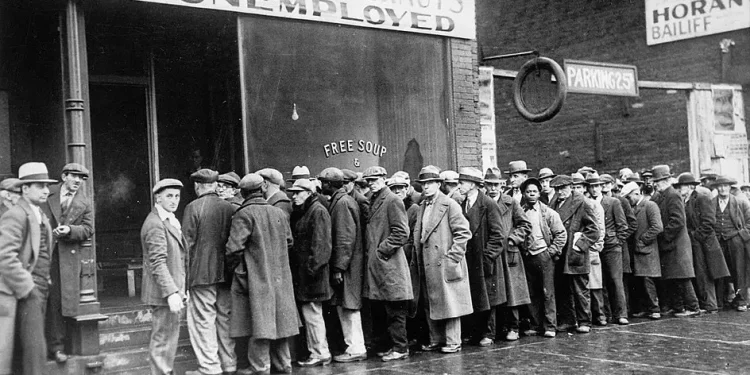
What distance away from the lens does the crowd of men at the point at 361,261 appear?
24.5 feet

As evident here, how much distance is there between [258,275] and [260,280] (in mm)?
52

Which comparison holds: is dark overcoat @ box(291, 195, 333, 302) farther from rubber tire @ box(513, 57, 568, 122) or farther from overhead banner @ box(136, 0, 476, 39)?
rubber tire @ box(513, 57, 568, 122)

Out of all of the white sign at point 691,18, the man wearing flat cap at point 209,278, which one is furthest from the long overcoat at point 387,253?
the white sign at point 691,18

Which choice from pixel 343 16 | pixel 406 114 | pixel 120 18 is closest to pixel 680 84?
pixel 406 114

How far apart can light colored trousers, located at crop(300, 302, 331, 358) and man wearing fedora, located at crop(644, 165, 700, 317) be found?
5.51 metres

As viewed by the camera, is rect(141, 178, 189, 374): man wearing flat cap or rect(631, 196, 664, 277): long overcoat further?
rect(631, 196, 664, 277): long overcoat

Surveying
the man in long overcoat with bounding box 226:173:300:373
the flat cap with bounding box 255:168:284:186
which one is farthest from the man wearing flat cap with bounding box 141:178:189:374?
the flat cap with bounding box 255:168:284:186

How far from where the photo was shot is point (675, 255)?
38.3ft

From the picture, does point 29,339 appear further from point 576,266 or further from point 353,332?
point 576,266

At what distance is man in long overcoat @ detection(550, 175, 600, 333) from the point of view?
10.2 m

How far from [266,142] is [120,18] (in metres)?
2.48

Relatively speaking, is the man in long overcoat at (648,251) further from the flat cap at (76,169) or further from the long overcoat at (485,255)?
the flat cap at (76,169)

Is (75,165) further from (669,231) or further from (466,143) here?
(669,231)

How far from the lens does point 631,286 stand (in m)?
12.0
